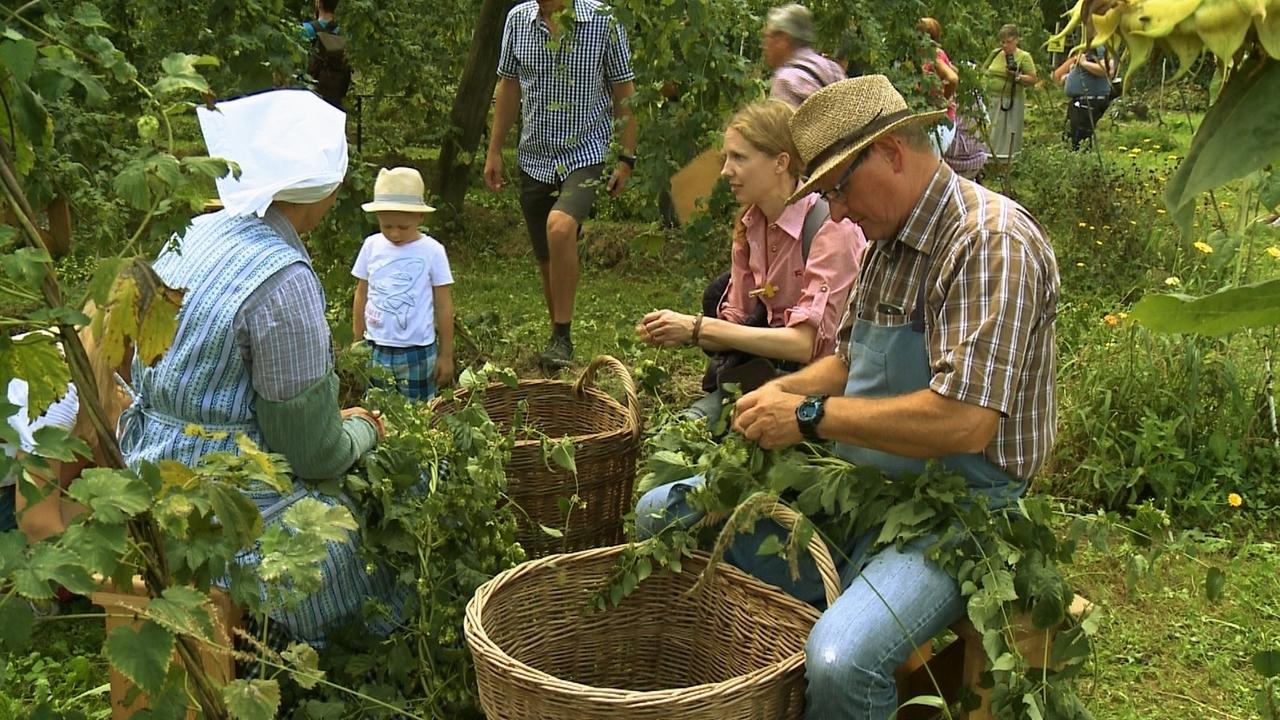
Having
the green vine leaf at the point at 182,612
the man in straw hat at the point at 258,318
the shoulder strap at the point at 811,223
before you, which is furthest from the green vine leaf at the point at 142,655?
the shoulder strap at the point at 811,223

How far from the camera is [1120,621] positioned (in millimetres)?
3344

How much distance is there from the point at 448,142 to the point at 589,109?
2.84 meters

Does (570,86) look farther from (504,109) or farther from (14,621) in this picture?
(14,621)

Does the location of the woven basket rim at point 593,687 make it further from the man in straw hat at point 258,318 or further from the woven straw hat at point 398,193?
the woven straw hat at point 398,193

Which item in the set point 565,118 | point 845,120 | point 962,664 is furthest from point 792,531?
point 565,118

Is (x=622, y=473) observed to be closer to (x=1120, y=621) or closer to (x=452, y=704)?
(x=452, y=704)

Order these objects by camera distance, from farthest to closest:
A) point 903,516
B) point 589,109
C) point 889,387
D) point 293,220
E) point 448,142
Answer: point 448,142 < point 589,109 < point 293,220 < point 889,387 < point 903,516

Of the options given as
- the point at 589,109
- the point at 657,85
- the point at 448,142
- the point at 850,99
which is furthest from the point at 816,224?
the point at 448,142

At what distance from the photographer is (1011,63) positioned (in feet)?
31.3

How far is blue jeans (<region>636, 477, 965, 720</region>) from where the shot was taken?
6.73ft

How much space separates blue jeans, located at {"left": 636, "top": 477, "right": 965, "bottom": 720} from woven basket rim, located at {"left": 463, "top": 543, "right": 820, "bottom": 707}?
7 cm

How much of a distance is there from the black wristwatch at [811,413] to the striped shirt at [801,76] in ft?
7.25

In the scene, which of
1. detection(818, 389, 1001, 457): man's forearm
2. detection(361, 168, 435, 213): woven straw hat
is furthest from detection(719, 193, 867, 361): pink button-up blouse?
detection(361, 168, 435, 213): woven straw hat

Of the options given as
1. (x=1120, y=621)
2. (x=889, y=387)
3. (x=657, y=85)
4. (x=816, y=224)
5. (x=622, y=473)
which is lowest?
(x=1120, y=621)
